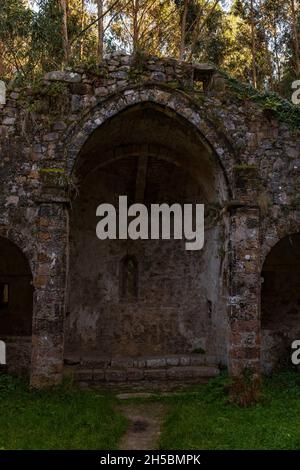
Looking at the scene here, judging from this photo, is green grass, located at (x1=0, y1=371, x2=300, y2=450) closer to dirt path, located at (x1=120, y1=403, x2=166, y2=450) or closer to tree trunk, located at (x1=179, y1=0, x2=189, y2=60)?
dirt path, located at (x1=120, y1=403, x2=166, y2=450)

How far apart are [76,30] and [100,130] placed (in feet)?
34.4

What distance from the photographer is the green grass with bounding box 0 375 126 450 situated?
5605 mm

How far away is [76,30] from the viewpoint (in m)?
17.4

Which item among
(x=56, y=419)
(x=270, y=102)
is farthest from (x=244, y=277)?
(x=56, y=419)

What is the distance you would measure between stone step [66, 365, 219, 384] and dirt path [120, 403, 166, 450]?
1.38m

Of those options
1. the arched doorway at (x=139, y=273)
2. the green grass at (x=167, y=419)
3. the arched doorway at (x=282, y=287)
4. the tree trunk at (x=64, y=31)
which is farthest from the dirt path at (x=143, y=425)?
the tree trunk at (x=64, y=31)

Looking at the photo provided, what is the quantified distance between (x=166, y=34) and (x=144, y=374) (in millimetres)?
13989

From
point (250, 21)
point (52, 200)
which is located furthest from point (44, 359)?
point (250, 21)

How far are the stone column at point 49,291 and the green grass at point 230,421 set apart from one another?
213 centimetres

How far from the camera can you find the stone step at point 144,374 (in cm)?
920

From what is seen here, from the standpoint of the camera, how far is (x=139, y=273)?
11789 millimetres

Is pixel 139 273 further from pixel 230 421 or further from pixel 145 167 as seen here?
pixel 230 421

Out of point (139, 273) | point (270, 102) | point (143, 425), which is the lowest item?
point (143, 425)
